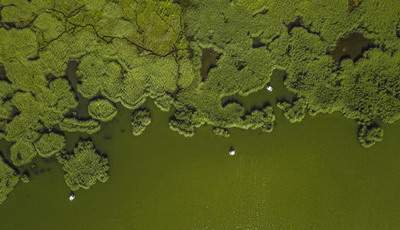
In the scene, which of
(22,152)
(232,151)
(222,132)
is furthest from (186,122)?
(22,152)

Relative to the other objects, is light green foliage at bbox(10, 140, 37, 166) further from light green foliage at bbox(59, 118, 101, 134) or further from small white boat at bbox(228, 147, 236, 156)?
small white boat at bbox(228, 147, 236, 156)

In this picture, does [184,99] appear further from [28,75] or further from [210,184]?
[28,75]

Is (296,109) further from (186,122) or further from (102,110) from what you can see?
(102,110)

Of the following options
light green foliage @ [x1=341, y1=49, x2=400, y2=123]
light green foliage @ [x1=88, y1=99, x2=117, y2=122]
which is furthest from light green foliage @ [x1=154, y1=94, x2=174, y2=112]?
light green foliage @ [x1=341, y1=49, x2=400, y2=123]

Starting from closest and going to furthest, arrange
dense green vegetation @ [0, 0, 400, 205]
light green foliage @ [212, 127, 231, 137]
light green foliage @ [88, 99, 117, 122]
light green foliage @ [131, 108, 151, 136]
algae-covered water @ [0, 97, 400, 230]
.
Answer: algae-covered water @ [0, 97, 400, 230] < dense green vegetation @ [0, 0, 400, 205] < light green foliage @ [212, 127, 231, 137] < light green foliage @ [131, 108, 151, 136] < light green foliage @ [88, 99, 117, 122]

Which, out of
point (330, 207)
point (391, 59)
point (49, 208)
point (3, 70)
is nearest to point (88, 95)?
point (3, 70)

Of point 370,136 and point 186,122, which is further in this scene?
point 186,122

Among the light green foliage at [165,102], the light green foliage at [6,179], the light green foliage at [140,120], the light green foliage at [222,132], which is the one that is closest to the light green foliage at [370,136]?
the light green foliage at [222,132]

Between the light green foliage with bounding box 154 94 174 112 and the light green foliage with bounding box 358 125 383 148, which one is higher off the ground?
the light green foliage with bounding box 358 125 383 148
